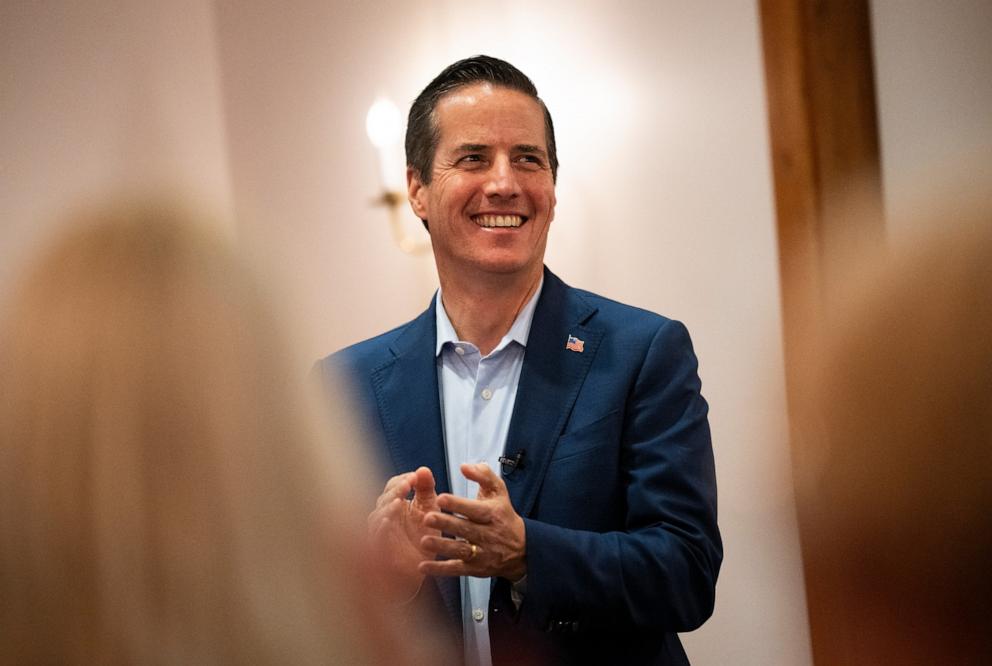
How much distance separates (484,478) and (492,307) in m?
A: 0.57

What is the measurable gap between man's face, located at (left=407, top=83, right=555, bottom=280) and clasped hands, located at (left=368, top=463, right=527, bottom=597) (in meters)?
0.58

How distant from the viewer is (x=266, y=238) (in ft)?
11.5

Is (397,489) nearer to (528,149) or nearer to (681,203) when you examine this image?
(528,149)

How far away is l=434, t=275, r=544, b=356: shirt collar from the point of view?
2.20 meters

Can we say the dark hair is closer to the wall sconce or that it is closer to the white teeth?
the white teeth

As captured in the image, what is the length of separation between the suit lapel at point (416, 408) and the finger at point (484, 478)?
32 cm

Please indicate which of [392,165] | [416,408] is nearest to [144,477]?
[416,408]

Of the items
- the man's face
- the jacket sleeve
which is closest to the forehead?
the man's face

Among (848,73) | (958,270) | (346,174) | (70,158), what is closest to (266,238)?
(346,174)

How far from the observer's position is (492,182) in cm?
223

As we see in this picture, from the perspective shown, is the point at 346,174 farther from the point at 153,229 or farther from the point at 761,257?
the point at 153,229

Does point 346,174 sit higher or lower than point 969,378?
higher

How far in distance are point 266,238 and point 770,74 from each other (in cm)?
172

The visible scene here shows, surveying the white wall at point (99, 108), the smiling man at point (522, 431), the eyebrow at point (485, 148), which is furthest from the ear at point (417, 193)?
the white wall at point (99, 108)
